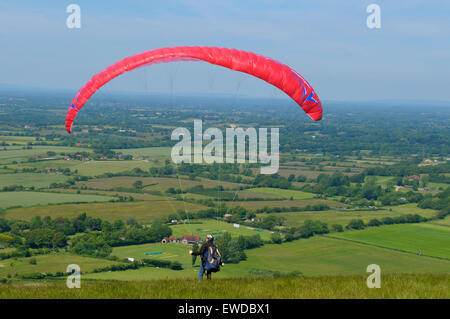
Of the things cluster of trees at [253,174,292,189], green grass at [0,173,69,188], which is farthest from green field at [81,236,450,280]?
green grass at [0,173,69,188]

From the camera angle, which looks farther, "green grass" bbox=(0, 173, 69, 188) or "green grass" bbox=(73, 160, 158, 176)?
"green grass" bbox=(73, 160, 158, 176)

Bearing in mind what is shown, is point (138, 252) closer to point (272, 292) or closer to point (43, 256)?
point (43, 256)

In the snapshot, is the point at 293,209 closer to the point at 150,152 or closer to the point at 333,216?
the point at 333,216

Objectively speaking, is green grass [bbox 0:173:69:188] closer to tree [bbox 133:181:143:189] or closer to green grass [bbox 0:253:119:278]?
tree [bbox 133:181:143:189]

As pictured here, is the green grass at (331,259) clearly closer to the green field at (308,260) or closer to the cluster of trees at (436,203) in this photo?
the green field at (308,260)

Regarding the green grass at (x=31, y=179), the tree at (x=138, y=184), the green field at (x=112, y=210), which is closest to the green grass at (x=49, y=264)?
the green field at (x=112, y=210)
